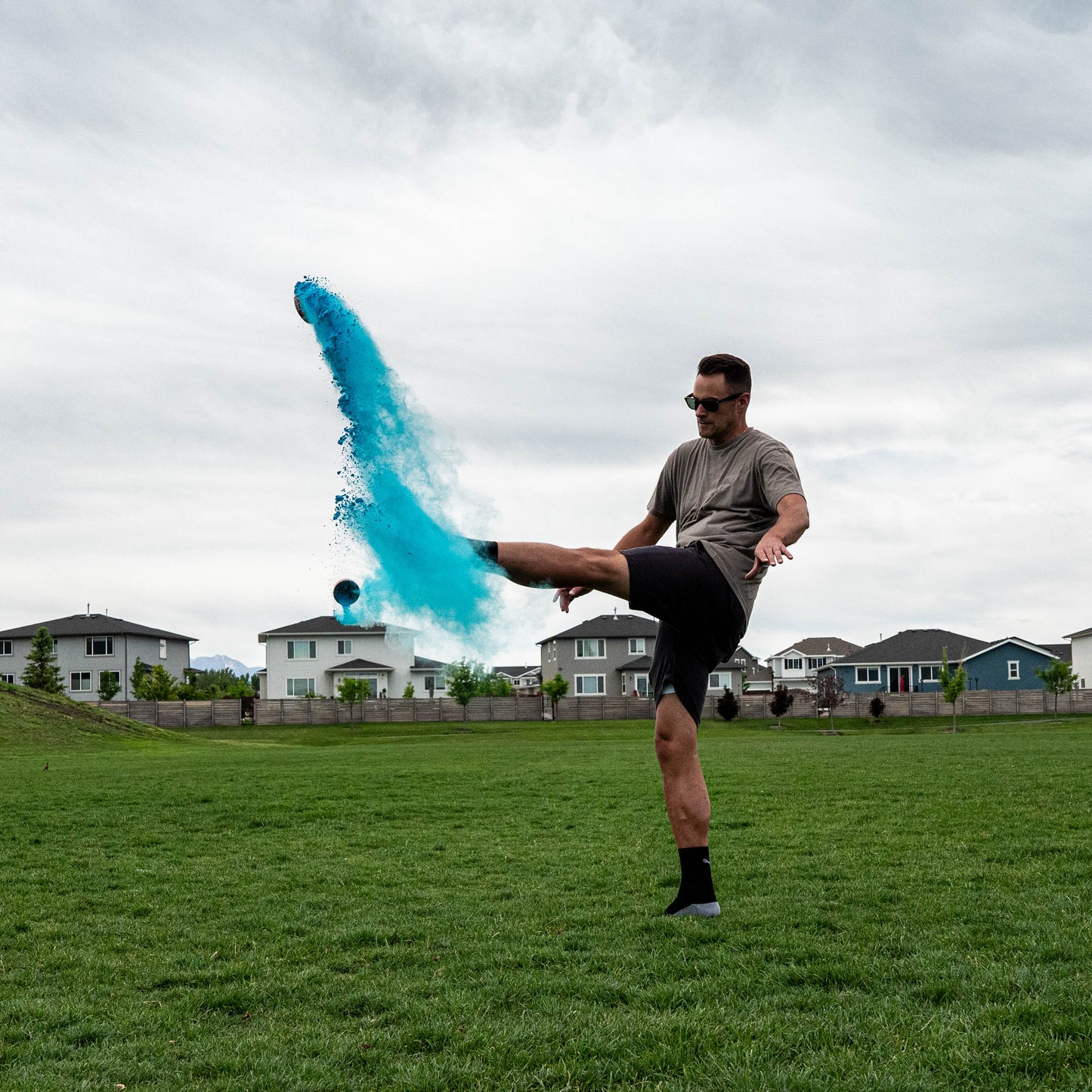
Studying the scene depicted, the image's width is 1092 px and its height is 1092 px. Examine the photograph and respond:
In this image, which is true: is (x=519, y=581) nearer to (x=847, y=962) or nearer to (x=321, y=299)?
(x=321, y=299)

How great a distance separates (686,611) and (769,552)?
26.5 inches

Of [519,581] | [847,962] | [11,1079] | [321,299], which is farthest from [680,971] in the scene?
[321,299]

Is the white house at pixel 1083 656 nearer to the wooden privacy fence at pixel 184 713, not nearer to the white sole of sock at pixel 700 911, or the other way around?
the wooden privacy fence at pixel 184 713

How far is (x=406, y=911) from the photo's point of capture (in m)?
6.33

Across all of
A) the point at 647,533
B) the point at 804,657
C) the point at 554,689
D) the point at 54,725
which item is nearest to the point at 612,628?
the point at 554,689

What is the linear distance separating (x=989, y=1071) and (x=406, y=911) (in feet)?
12.5

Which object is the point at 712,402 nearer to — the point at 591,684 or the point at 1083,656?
the point at 591,684

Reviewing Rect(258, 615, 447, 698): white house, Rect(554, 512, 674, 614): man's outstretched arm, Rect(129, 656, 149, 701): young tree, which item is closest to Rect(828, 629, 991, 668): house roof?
Rect(258, 615, 447, 698): white house

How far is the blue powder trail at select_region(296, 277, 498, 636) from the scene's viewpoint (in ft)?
17.2

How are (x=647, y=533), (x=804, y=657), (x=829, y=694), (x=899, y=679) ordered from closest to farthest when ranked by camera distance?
(x=647, y=533), (x=829, y=694), (x=899, y=679), (x=804, y=657)

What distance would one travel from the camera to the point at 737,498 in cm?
584

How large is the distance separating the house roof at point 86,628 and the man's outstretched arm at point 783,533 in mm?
89186

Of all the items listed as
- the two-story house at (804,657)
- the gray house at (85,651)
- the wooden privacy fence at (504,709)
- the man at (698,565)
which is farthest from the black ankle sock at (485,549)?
the two-story house at (804,657)

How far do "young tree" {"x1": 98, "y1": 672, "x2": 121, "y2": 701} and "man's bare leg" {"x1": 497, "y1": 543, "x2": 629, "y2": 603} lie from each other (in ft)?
256
